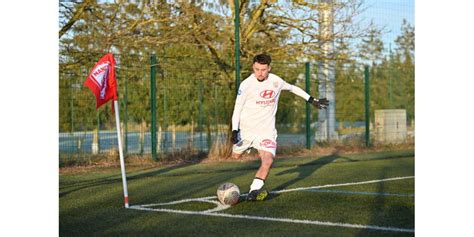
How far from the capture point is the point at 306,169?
570 inches

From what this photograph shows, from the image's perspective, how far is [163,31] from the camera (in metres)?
18.4

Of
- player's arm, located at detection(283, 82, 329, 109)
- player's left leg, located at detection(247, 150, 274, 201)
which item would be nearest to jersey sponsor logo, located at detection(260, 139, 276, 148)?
player's left leg, located at detection(247, 150, 274, 201)

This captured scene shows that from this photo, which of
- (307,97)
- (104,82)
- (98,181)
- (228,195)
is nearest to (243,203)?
(228,195)

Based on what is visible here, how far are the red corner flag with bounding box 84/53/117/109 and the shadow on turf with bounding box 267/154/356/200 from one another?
2.50 meters

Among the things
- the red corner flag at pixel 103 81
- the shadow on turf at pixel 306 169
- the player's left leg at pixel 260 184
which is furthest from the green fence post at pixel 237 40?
the red corner flag at pixel 103 81

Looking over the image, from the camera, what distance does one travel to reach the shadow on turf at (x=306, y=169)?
11539 millimetres

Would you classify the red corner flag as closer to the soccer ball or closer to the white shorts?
the soccer ball

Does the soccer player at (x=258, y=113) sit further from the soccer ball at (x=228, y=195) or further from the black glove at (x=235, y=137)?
the soccer ball at (x=228, y=195)

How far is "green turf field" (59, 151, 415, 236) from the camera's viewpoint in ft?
24.5
